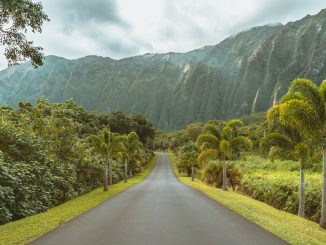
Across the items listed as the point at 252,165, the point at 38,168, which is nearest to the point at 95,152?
the point at 38,168

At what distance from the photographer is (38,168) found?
73.5 feet

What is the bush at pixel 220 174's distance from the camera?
44375 mm

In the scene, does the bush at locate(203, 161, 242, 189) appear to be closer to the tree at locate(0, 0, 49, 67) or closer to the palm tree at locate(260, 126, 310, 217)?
the palm tree at locate(260, 126, 310, 217)

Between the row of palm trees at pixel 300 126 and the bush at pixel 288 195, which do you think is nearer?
the row of palm trees at pixel 300 126

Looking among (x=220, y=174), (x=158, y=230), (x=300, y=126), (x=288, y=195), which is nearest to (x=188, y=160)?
(x=220, y=174)

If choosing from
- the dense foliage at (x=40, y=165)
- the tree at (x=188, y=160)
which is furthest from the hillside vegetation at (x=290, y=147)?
the tree at (x=188, y=160)

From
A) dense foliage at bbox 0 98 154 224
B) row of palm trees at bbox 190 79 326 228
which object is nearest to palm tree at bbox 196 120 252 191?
dense foliage at bbox 0 98 154 224

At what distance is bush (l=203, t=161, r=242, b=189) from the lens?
1747 inches

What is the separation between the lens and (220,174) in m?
45.6

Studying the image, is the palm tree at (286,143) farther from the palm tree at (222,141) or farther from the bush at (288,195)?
the palm tree at (222,141)

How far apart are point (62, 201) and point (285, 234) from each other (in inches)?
697

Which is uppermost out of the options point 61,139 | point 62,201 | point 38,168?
point 61,139

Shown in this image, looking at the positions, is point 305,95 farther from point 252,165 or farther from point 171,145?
point 171,145

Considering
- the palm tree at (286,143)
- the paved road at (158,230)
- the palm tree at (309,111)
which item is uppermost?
the palm tree at (309,111)
